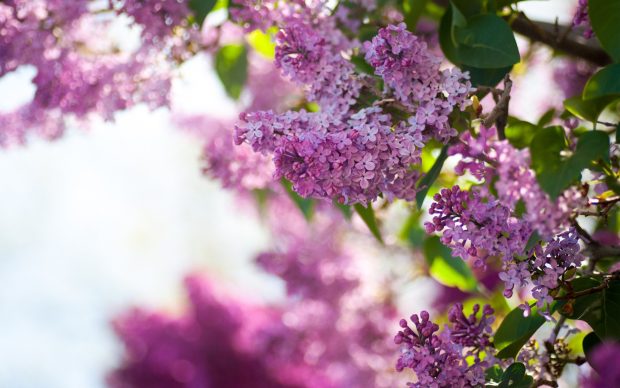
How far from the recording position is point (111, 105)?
83 centimetres

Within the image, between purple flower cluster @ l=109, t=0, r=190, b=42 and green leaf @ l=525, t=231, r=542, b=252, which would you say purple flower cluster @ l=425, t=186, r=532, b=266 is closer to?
green leaf @ l=525, t=231, r=542, b=252

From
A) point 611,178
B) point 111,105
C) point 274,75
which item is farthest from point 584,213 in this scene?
point 274,75

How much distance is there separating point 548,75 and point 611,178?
0.53 m

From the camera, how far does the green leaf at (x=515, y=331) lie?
574 millimetres

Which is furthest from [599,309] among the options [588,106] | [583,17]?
[583,17]

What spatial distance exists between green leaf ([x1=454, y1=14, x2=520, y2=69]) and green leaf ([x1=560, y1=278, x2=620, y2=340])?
17 cm

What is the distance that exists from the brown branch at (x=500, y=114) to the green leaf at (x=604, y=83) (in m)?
0.07

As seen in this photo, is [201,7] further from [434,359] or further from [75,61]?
[434,359]

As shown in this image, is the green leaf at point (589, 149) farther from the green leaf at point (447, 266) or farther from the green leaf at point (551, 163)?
the green leaf at point (447, 266)

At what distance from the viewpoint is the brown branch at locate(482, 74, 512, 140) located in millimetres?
584

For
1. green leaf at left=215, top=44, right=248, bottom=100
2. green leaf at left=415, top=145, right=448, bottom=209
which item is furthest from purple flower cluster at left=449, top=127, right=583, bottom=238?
green leaf at left=215, top=44, right=248, bottom=100

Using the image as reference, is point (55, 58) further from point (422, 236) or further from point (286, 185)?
point (422, 236)

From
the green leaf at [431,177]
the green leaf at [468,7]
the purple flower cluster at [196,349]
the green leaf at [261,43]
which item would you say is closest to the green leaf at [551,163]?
the green leaf at [431,177]

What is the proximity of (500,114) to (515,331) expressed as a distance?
15cm
